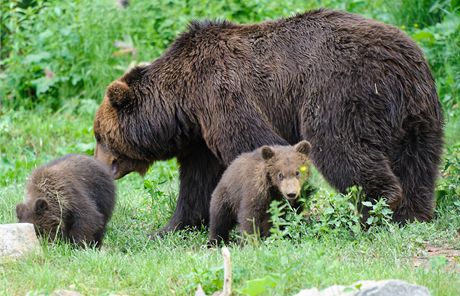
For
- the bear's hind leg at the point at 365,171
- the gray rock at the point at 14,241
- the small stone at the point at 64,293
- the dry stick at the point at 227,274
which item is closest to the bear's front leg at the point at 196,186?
the bear's hind leg at the point at 365,171

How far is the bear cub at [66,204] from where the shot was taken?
7.97m

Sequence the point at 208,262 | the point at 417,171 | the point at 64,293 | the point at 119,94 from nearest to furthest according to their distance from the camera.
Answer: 1. the point at 64,293
2. the point at 208,262
3. the point at 417,171
4. the point at 119,94

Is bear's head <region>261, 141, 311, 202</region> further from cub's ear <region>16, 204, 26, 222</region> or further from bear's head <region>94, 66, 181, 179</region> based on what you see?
cub's ear <region>16, 204, 26, 222</region>

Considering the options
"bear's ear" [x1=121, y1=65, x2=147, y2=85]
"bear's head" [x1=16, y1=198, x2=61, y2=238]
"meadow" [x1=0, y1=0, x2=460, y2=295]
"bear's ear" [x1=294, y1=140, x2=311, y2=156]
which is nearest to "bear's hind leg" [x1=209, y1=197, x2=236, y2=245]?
"meadow" [x1=0, y1=0, x2=460, y2=295]

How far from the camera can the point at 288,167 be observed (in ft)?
24.8

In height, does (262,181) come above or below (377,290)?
below

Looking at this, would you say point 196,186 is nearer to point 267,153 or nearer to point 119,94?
point 119,94

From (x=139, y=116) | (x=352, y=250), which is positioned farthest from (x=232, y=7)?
(x=352, y=250)

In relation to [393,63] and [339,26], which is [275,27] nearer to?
[339,26]

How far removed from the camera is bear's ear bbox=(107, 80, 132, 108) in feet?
30.9

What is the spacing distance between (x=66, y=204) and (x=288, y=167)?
201cm

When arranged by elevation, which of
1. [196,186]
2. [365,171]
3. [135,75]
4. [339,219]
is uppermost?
[135,75]

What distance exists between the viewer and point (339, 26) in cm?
877

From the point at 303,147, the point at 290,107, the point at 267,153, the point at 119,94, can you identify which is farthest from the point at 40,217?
the point at 290,107
